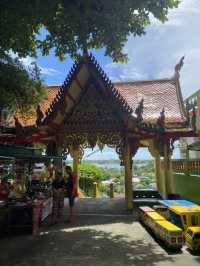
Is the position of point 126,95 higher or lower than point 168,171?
higher

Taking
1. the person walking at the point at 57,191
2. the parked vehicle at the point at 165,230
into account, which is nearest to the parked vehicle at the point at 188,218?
the parked vehicle at the point at 165,230

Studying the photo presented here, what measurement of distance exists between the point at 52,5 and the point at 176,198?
9368mm

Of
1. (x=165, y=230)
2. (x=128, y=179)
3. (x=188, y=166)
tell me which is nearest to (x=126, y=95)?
(x=188, y=166)

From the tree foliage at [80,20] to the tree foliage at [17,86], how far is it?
8.27 ft

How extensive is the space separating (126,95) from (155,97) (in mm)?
1657

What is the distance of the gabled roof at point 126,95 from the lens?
14711 mm

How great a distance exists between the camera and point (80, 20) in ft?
30.8

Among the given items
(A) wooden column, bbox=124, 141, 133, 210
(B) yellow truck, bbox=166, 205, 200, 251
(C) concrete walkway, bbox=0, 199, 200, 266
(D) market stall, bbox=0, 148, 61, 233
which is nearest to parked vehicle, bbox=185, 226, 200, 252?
(B) yellow truck, bbox=166, 205, 200, 251

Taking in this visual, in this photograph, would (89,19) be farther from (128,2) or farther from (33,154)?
(33,154)

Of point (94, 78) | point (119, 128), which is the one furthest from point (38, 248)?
point (94, 78)

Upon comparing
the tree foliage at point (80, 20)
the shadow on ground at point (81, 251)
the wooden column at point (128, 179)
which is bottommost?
the shadow on ground at point (81, 251)

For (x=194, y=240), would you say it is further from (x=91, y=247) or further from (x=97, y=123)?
(x=97, y=123)

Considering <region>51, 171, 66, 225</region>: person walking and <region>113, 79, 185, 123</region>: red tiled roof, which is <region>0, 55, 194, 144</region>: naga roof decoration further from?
<region>51, 171, 66, 225</region>: person walking

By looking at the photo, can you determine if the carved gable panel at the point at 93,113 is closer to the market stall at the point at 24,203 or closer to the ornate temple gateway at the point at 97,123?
the ornate temple gateway at the point at 97,123
